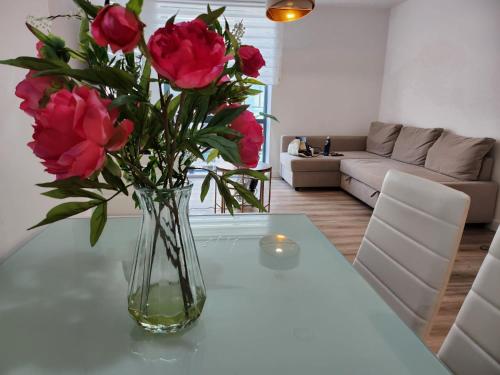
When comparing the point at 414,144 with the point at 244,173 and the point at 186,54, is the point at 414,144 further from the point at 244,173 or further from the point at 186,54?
the point at 186,54

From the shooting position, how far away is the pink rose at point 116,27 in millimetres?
475

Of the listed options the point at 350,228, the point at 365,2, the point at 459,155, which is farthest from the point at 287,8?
the point at 365,2

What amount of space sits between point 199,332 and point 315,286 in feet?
1.10

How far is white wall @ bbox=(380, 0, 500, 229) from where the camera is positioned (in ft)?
11.6

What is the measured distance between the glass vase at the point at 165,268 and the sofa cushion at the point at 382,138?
15.3 ft

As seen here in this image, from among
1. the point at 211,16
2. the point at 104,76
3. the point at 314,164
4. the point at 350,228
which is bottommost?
the point at 350,228

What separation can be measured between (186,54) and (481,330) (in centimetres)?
91

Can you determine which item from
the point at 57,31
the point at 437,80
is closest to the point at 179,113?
the point at 57,31

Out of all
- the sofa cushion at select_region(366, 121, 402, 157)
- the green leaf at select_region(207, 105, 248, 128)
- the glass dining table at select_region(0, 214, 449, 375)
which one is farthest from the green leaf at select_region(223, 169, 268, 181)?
the sofa cushion at select_region(366, 121, 402, 157)

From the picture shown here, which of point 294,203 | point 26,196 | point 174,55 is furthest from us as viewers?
point 294,203

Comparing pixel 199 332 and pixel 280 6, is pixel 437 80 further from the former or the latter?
pixel 199 332

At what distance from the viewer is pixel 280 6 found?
5.28ft

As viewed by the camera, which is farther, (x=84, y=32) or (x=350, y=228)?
(x=350, y=228)

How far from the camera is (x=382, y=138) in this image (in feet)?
Answer: 16.4
